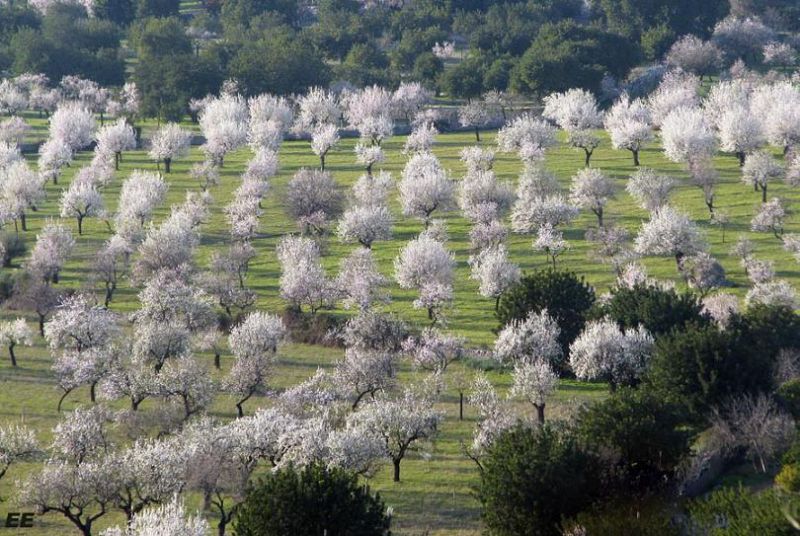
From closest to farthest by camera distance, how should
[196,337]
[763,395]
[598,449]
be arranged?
[598,449], [763,395], [196,337]

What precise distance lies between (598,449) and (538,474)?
16.0ft

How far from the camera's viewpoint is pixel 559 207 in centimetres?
9606

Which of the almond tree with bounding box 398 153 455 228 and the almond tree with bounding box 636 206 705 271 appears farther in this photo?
the almond tree with bounding box 398 153 455 228

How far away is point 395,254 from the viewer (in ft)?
313

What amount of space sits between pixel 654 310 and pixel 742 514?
29.9m

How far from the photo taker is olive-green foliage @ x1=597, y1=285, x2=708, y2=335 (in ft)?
230

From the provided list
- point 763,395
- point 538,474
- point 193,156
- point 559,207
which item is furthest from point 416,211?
point 538,474

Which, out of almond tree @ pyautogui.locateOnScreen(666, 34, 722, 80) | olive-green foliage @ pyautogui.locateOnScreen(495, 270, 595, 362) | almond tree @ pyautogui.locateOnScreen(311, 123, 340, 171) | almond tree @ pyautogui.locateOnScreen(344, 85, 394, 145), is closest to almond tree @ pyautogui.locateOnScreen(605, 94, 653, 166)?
almond tree @ pyautogui.locateOnScreen(344, 85, 394, 145)

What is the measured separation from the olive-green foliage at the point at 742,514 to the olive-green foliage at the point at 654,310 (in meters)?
24.2

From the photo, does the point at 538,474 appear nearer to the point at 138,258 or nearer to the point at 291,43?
the point at 138,258

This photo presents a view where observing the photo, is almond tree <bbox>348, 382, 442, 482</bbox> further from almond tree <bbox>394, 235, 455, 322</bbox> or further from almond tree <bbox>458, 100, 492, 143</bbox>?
almond tree <bbox>458, 100, 492, 143</bbox>

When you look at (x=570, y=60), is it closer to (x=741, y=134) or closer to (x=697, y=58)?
(x=697, y=58)

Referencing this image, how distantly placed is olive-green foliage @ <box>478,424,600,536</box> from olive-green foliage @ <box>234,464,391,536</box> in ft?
16.8

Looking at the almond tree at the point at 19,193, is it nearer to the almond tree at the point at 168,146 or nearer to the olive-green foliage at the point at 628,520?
the almond tree at the point at 168,146
